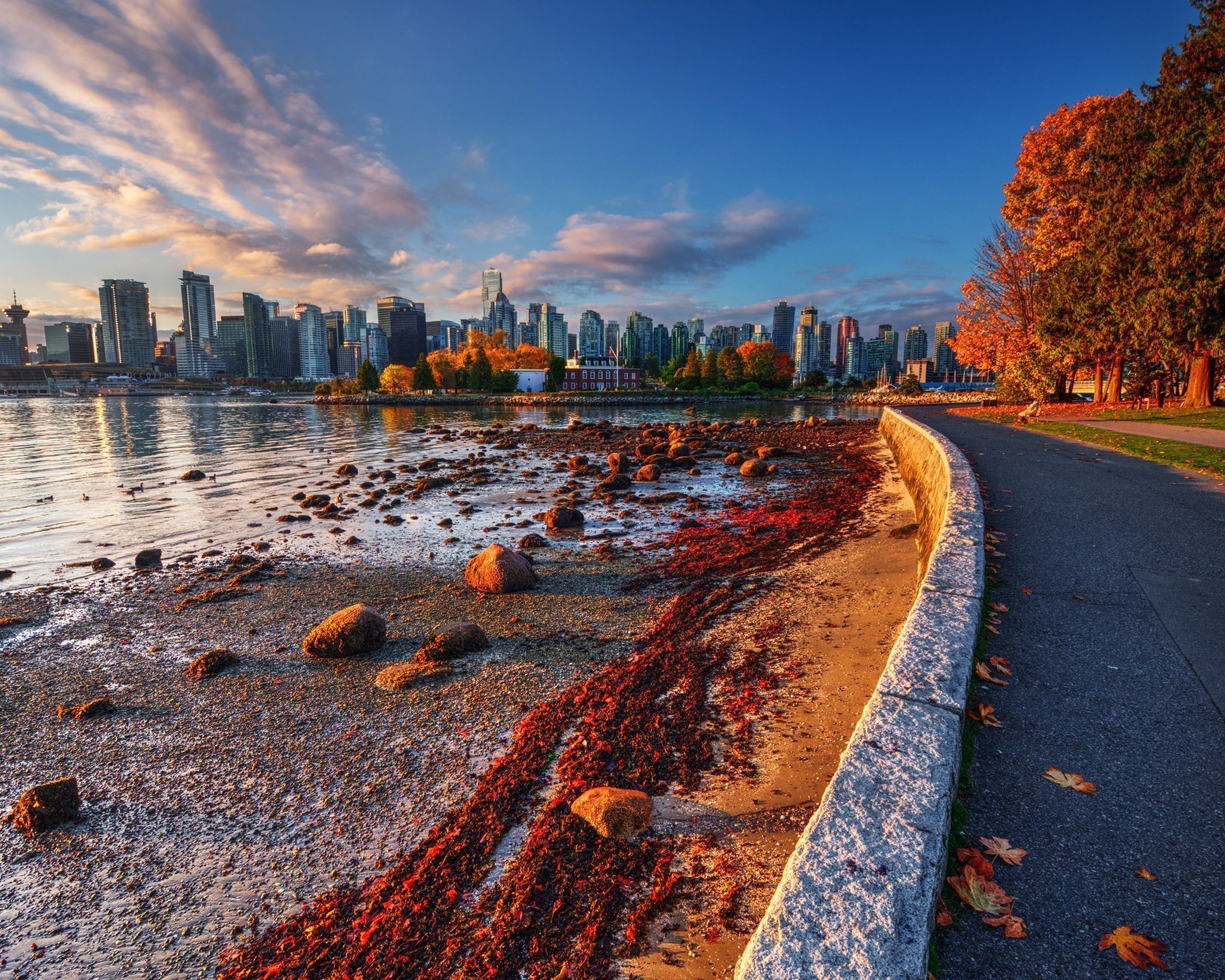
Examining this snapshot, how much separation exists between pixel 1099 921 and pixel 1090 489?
390 inches

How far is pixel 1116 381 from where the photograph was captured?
32844 millimetres

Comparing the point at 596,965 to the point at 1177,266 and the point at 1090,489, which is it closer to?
the point at 1090,489

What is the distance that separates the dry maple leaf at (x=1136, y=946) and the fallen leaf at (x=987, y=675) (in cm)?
189

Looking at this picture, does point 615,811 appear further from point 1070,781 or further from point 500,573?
point 500,573

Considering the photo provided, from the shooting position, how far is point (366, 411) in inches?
3366

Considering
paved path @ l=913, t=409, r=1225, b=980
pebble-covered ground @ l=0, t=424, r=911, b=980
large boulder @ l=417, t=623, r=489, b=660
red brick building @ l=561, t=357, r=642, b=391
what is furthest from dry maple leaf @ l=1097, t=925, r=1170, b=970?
red brick building @ l=561, t=357, r=642, b=391

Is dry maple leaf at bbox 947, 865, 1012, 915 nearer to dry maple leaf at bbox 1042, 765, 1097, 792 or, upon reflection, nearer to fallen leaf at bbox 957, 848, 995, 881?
fallen leaf at bbox 957, 848, 995, 881

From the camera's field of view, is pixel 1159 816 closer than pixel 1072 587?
Yes

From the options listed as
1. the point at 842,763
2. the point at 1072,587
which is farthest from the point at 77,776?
the point at 1072,587

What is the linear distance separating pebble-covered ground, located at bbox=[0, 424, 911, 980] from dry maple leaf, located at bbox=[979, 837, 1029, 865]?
2894 millimetres

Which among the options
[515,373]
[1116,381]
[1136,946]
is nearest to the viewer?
[1136,946]

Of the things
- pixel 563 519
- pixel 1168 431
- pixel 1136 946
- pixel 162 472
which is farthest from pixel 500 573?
pixel 162 472

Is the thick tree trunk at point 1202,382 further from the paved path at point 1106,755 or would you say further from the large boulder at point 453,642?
the large boulder at point 453,642

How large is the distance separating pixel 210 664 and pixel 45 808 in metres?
2.47
